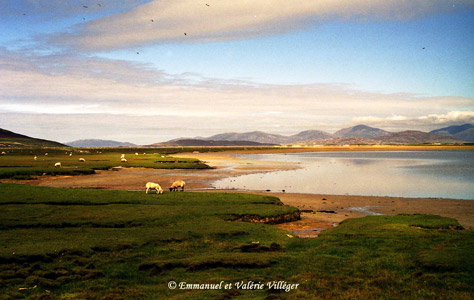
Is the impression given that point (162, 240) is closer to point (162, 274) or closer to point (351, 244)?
point (162, 274)

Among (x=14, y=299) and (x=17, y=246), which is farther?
(x=17, y=246)

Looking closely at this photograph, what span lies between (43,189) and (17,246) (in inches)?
900

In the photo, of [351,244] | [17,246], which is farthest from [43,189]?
[351,244]

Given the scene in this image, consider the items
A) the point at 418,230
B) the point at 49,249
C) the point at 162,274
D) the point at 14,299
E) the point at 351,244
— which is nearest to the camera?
the point at 14,299

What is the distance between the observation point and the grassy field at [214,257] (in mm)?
12875

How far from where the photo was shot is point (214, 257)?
16.7 m

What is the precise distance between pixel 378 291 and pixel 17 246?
17.1 meters

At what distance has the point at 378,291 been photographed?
40.7 ft

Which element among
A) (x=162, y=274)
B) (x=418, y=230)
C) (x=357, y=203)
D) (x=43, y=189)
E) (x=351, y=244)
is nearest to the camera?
(x=162, y=274)

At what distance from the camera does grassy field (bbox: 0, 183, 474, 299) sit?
12.9 metres

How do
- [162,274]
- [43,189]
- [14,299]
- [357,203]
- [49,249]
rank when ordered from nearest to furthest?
[14,299] → [162,274] → [49,249] → [43,189] → [357,203]

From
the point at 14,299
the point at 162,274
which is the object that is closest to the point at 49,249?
the point at 14,299

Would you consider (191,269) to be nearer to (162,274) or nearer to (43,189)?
(162,274)

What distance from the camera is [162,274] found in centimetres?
1508
